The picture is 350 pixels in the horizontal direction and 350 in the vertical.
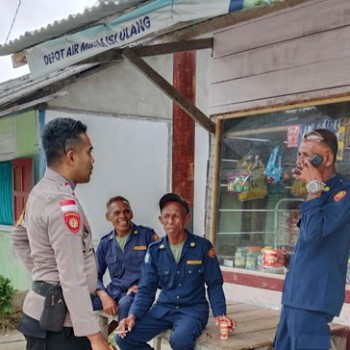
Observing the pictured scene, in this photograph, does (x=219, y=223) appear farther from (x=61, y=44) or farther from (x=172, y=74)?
(x=172, y=74)

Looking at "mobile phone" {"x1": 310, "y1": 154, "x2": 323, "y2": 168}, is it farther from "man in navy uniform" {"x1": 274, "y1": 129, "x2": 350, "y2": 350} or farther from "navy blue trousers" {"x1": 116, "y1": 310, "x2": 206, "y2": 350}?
"navy blue trousers" {"x1": 116, "y1": 310, "x2": 206, "y2": 350}

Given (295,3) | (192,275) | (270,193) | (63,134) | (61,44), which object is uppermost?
(295,3)

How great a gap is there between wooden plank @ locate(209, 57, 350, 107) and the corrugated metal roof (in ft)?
4.69

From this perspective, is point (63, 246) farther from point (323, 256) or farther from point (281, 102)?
point (281, 102)

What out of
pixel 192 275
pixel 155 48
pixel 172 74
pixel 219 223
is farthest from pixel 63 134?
pixel 172 74

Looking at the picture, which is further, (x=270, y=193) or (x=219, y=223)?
(x=219, y=223)

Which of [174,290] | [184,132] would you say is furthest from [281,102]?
[184,132]

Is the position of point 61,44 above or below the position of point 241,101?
above

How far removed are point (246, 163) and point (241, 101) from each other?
0.51 meters

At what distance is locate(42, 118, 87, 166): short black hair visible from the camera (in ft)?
8.51

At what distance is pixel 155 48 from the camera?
4469 mm

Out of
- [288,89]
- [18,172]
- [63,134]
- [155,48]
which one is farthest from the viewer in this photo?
[18,172]

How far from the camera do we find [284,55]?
4168 mm

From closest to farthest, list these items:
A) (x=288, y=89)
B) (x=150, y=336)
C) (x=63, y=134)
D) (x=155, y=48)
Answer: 1. (x=63, y=134)
2. (x=150, y=336)
3. (x=288, y=89)
4. (x=155, y=48)
